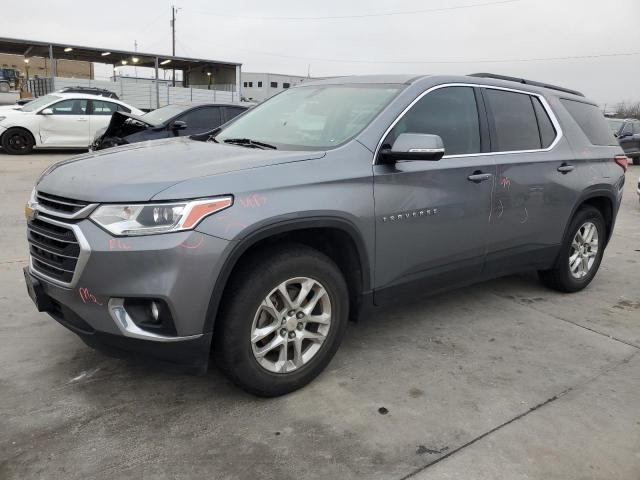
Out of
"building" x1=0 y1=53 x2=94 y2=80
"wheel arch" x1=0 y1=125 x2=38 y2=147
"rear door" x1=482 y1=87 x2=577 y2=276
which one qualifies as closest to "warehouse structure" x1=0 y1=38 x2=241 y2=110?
"wheel arch" x1=0 y1=125 x2=38 y2=147

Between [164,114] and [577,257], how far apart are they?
7523mm

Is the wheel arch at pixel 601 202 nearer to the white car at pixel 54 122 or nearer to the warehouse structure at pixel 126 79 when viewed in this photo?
the white car at pixel 54 122

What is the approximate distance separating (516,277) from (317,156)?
3.22 meters

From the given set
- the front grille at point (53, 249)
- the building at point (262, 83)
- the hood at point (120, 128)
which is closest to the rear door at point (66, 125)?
the hood at point (120, 128)

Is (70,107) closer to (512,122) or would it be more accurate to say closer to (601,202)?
(512,122)

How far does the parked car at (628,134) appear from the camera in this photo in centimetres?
1775

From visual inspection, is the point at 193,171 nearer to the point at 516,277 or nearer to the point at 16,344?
the point at 16,344

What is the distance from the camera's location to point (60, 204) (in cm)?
268

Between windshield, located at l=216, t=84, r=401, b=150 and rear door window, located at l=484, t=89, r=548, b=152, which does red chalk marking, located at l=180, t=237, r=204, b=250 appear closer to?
windshield, located at l=216, t=84, r=401, b=150

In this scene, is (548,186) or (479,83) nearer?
(479,83)

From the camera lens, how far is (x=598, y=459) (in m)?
2.56

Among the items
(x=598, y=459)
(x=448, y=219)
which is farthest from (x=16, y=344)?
(x=598, y=459)

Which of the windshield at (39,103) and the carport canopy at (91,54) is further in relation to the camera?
the carport canopy at (91,54)

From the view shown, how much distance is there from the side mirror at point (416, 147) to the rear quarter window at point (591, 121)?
7.30 feet
